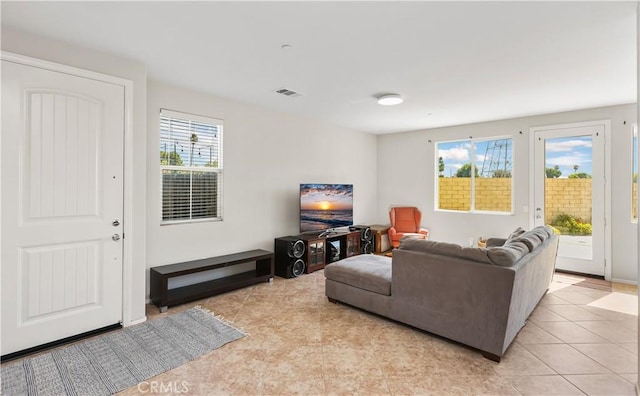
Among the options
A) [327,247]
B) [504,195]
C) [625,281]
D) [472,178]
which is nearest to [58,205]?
[327,247]

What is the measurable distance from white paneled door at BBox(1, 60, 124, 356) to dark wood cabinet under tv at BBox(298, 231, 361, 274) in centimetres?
253

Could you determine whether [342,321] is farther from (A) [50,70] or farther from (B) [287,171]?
(A) [50,70]

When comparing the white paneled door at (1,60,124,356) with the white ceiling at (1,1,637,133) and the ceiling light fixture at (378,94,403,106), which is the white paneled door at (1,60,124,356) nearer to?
the white ceiling at (1,1,637,133)

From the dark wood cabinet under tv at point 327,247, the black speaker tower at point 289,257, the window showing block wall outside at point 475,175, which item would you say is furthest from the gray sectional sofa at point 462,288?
the window showing block wall outside at point 475,175

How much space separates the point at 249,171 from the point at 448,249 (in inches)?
116

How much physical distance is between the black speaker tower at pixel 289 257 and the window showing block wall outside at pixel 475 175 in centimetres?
313

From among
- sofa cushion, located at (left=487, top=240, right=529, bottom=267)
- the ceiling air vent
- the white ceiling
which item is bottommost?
sofa cushion, located at (left=487, top=240, right=529, bottom=267)

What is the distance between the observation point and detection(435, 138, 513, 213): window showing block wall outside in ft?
18.0

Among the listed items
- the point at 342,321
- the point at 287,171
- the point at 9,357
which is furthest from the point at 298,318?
the point at 287,171

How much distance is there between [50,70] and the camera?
2.55 m

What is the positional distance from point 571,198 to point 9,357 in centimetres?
673

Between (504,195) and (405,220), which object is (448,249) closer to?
(504,195)

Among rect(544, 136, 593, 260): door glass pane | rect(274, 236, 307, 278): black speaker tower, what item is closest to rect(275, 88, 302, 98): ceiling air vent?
rect(274, 236, 307, 278): black speaker tower

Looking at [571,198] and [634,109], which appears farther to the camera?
[571,198]
